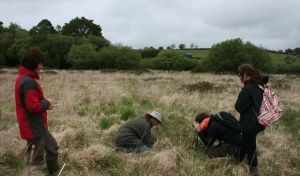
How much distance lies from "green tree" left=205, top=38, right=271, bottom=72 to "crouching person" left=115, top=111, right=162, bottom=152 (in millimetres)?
42511

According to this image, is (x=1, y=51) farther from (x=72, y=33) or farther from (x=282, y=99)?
(x=282, y=99)

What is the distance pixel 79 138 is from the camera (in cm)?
788

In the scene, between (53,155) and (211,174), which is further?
(211,174)

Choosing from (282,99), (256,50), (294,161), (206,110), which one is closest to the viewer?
(294,161)

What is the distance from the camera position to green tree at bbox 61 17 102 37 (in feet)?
238

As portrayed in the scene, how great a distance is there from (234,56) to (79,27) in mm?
32860

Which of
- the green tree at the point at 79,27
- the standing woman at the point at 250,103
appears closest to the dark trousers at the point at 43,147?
the standing woman at the point at 250,103

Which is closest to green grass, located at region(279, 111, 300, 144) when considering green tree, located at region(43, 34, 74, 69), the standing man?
the standing man

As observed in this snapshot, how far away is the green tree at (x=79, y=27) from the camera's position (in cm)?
7244

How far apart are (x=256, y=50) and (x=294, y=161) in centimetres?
4705

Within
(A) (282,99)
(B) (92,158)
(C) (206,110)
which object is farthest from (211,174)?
(A) (282,99)

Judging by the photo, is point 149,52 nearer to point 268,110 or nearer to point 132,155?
point 132,155

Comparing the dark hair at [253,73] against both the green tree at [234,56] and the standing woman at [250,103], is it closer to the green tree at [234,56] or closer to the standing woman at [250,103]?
the standing woman at [250,103]

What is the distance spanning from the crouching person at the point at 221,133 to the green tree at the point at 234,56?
4265 cm
